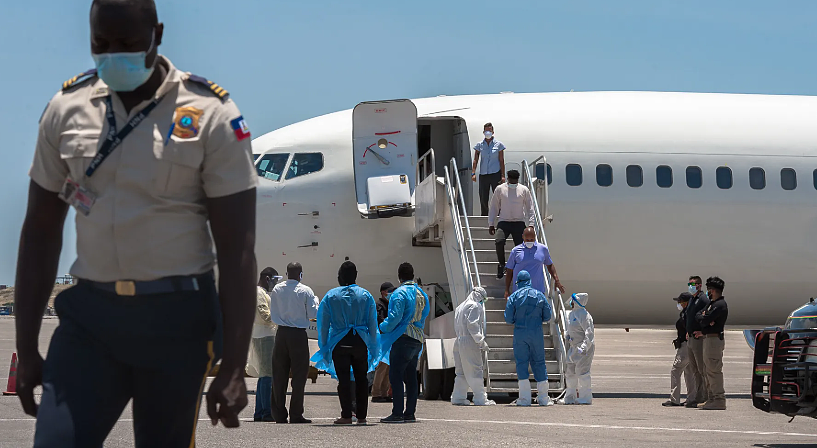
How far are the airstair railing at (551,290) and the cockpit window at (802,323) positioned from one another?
4498mm

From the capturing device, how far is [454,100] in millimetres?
17844

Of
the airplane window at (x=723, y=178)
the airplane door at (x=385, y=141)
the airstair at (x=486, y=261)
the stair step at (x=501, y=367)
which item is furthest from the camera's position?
the airplane window at (x=723, y=178)

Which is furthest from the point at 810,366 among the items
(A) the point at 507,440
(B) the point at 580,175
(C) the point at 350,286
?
(B) the point at 580,175

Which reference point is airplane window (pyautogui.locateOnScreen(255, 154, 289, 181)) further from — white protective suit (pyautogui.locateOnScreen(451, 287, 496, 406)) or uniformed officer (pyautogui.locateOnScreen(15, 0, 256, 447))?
uniformed officer (pyautogui.locateOnScreen(15, 0, 256, 447))

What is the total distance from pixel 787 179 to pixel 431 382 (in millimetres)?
7079

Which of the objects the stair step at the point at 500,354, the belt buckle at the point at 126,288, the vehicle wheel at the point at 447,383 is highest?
the belt buckle at the point at 126,288

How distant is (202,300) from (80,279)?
0.39 meters

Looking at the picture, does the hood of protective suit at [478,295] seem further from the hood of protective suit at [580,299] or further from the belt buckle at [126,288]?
the belt buckle at [126,288]

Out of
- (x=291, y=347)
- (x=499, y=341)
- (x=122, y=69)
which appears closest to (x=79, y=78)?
(x=122, y=69)

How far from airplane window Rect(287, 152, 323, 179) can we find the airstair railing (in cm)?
317

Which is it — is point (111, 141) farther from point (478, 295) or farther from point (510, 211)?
point (510, 211)

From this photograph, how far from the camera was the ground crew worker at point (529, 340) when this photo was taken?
1284 cm

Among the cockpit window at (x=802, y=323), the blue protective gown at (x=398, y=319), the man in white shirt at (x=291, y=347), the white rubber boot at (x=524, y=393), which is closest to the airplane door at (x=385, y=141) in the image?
the white rubber boot at (x=524, y=393)

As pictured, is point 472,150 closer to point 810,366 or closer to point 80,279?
point 810,366
